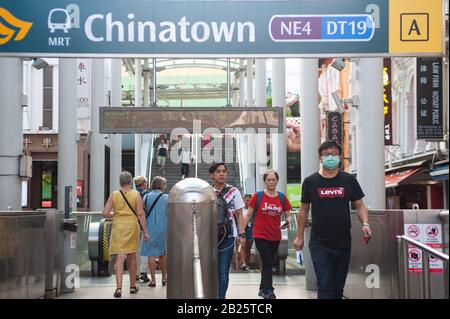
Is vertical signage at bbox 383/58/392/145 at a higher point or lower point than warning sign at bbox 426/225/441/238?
higher

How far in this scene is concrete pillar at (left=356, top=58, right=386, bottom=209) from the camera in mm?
10594

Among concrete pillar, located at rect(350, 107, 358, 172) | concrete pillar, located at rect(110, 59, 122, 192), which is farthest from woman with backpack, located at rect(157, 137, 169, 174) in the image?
concrete pillar, located at rect(350, 107, 358, 172)

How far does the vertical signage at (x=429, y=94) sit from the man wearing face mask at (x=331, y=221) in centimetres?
1375

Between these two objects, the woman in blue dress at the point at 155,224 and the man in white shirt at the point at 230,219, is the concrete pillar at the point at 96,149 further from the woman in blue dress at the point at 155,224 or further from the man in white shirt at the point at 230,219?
the man in white shirt at the point at 230,219

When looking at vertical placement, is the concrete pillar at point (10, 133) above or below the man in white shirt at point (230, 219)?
above

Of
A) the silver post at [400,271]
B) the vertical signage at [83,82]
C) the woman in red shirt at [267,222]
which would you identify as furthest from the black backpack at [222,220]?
the vertical signage at [83,82]

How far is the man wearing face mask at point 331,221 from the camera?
6836 millimetres

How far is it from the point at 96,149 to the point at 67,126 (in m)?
6.93

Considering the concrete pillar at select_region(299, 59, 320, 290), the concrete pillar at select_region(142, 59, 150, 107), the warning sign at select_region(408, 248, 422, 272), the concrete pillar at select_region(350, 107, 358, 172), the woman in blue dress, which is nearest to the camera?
the warning sign at select_region(408, 248, 422, 272)

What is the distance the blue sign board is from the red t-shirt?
2018 mm

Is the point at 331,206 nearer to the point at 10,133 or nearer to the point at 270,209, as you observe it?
the point at 270,209

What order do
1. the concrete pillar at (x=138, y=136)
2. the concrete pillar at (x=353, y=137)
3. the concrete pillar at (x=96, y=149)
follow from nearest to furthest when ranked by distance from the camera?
the concrete pillar at (x=96, y=149), the concrete pillar at (x=138, y=136), the concrete pillar at (x=353, y=137)

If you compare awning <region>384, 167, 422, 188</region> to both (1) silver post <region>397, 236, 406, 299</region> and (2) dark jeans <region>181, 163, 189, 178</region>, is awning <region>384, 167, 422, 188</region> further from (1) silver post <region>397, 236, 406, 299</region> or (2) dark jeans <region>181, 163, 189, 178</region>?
(1) silver post <region>397, 236, 406, 299</region>

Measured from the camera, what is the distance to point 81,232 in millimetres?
13148
